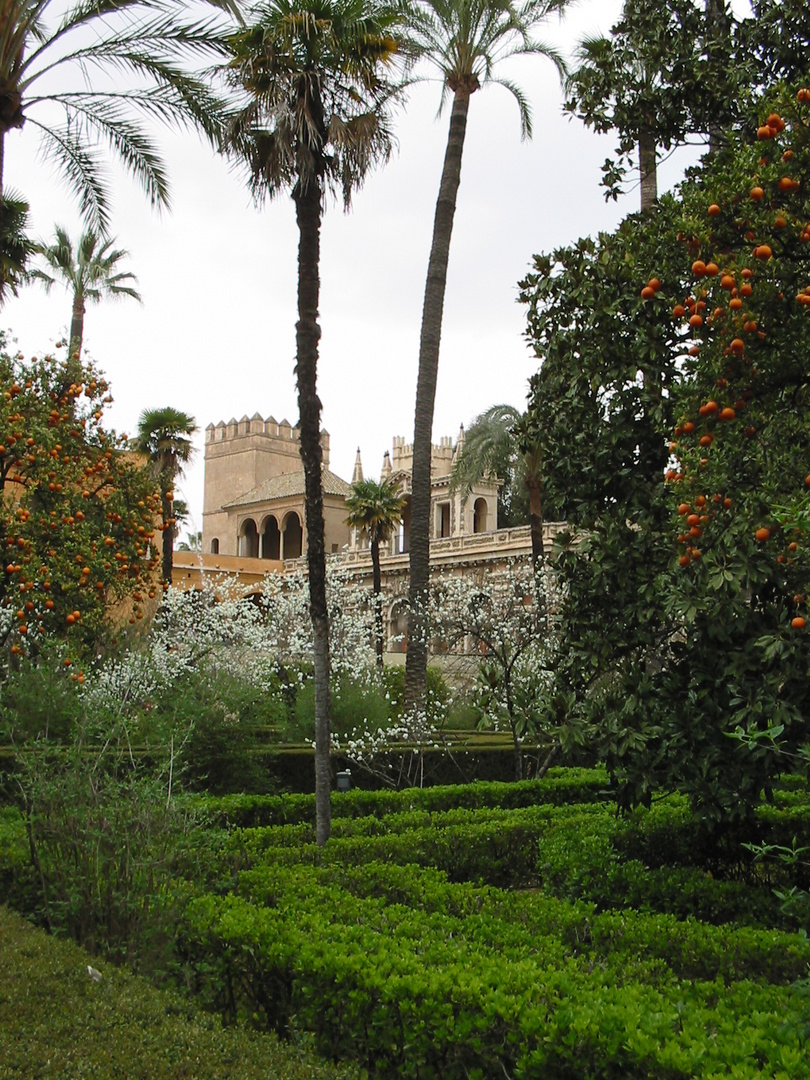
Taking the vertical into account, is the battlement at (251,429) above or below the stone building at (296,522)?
above

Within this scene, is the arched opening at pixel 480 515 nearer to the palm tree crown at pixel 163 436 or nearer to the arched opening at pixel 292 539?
the arched opening at pixel 292 539

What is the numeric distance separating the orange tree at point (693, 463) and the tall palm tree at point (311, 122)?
208cm

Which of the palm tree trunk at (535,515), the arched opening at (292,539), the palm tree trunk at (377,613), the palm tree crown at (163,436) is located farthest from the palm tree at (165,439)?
the arched opening at (292,539)

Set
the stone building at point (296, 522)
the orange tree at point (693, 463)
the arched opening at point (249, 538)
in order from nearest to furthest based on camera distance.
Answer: the orange tree at point (693, 463)
the stone building at point (296, 522)
the arched opening at point (249, 538)

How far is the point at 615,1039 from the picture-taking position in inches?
146

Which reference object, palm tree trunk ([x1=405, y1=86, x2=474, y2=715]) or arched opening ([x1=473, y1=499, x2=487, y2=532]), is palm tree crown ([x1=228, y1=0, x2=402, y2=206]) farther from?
arched opening ([x1=473, y1=499, x2=487, y2=532])

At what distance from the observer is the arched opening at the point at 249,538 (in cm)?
6128

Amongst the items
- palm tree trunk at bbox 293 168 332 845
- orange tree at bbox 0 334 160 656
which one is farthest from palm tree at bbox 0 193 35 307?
palm tree trunk at bbox 293 168 332 845

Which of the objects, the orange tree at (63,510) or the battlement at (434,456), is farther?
the battlement at (434,456)

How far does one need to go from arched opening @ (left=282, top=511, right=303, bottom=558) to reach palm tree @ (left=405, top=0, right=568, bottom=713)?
138 feet

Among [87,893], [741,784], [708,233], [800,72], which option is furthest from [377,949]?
[800,72]

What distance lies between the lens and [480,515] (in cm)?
5219

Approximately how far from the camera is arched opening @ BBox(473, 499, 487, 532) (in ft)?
169

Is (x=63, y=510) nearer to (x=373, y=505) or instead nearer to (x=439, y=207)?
(x=439, y=207)
